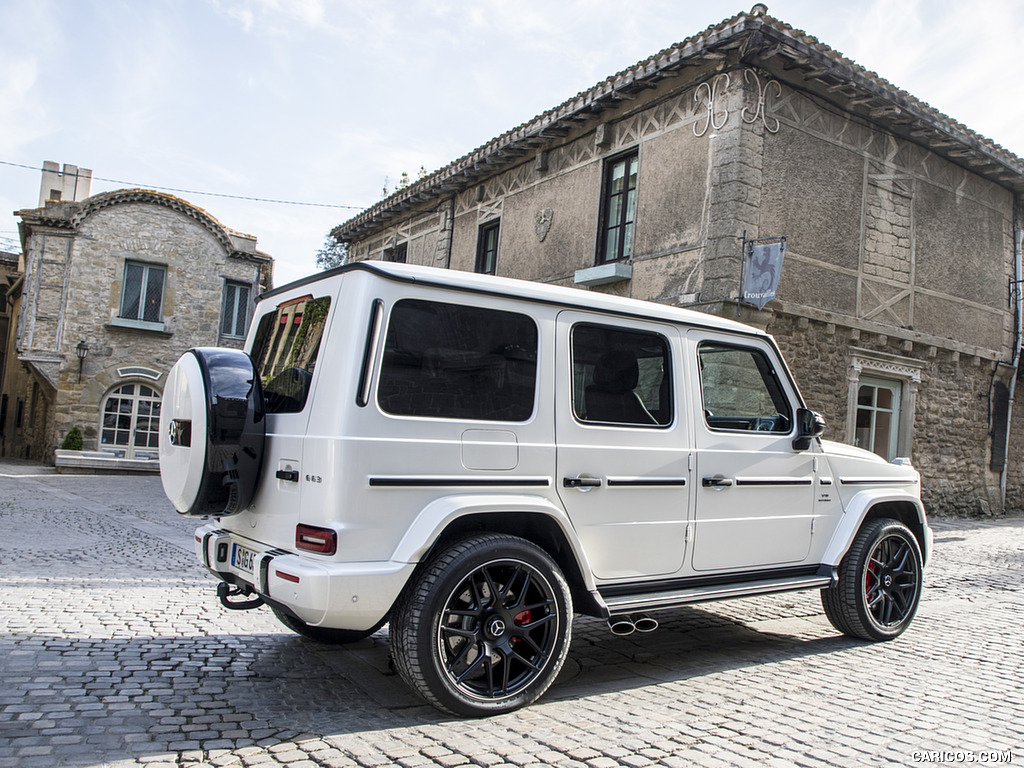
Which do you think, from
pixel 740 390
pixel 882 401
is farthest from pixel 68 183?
pixel 740 390

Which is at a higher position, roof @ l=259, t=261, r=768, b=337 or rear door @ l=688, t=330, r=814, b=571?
roof @ l=259, t=261, r=768, b=337

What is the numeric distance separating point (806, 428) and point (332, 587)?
2.89 m

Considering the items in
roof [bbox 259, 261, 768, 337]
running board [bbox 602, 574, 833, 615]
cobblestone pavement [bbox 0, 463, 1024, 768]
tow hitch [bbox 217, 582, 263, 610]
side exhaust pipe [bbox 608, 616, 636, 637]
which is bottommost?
cobblestone pavement [bbox 0, 463, 1024, 768]

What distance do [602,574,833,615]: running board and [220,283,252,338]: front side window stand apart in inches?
803

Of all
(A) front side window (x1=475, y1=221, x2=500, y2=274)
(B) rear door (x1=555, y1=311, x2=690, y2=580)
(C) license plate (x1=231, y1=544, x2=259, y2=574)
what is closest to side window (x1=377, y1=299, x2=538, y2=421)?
(B) rear door (x1=555, y1=311, x2=690, y2=580)

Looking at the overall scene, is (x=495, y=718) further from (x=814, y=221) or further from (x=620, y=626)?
(x=814, y=221)

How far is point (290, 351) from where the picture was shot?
12.3ft

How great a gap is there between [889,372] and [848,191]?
2952mm

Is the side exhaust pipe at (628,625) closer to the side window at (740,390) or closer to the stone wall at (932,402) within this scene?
the side window at (740,390)

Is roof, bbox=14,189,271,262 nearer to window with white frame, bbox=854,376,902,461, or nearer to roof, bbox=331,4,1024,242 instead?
roof, bbox=331,4,1024,242

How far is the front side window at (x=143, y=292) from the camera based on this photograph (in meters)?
21.2

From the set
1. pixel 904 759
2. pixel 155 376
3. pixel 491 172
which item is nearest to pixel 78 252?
pixel 155 376

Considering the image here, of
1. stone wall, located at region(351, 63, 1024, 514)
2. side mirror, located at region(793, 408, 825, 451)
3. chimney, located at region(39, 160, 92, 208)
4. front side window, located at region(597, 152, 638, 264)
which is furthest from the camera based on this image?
chimney, located at region(39, 160, 92, 208)

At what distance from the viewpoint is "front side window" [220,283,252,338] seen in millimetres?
22547
